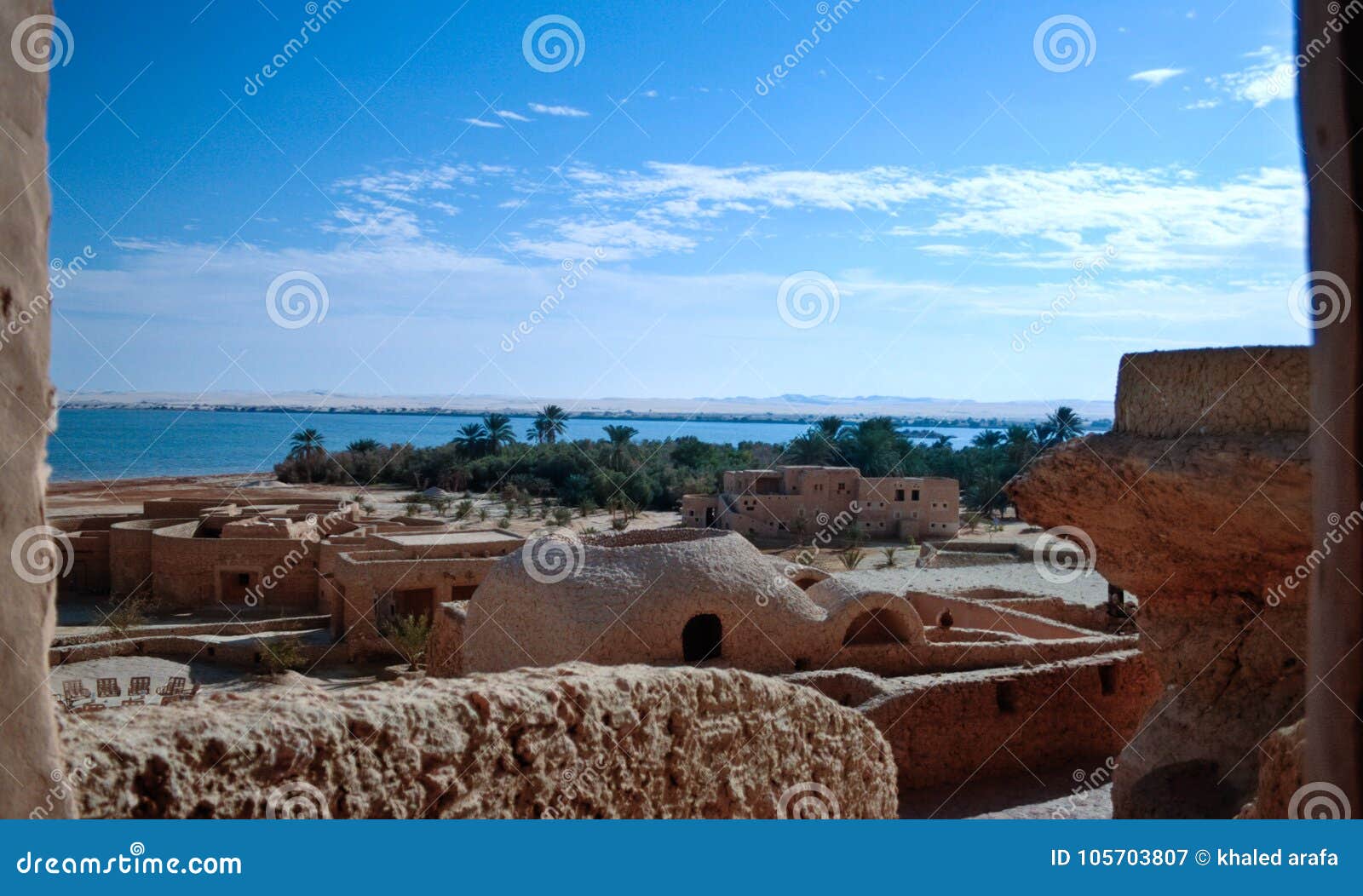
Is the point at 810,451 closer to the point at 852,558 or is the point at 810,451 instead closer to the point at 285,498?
the point at 852,558

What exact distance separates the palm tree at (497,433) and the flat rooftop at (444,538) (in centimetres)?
3325

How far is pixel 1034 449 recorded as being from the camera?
1849 inches

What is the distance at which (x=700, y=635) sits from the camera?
12133 millimetres

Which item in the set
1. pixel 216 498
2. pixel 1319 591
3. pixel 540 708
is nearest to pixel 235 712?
pixel 540 708

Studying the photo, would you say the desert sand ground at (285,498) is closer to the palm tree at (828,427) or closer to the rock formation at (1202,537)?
the palm tree at (828,427)

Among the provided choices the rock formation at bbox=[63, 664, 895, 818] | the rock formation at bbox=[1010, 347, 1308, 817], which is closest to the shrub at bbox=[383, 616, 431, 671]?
the rock formation at bbox=[1010, 347, 1308, 817]

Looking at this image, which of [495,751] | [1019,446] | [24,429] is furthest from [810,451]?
[24,429]

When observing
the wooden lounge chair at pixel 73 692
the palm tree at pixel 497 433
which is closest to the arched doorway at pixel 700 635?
the wooden lounge chair at pixel 73 692

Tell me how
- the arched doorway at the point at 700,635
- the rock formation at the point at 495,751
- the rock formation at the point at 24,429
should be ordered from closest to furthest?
1. the rock formation at the point at 24,429
2. the rock formation at the point at 495,751
3. the arched doorway at the point at 700,635

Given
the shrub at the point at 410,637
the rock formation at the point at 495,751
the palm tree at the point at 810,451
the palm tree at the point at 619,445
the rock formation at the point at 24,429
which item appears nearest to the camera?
the rock formation at the point at 24,429

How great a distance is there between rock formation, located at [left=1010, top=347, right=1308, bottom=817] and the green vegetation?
30185mm

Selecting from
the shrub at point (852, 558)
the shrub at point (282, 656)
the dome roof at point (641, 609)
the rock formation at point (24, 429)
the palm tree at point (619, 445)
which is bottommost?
the shrub at point (282, 656)

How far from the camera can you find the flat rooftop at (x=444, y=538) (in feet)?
68.1

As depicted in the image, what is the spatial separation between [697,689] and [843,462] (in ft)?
143
